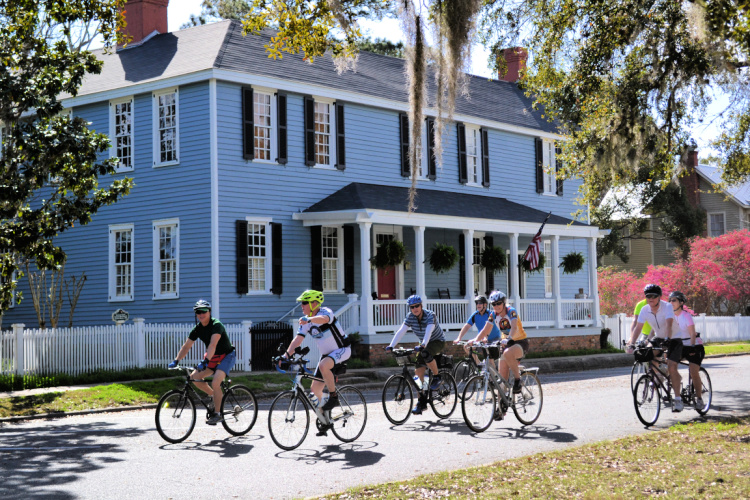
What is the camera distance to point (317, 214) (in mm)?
23031

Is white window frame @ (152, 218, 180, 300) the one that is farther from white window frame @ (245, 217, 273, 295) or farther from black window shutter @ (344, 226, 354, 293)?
black window shutter @ (344, 226, 354, 293)

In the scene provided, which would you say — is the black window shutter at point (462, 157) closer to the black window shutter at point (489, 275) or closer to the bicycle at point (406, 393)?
the black window shutter at point (489, 275)

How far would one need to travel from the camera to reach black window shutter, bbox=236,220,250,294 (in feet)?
72.5

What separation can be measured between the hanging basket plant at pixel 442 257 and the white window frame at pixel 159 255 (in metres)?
7.29

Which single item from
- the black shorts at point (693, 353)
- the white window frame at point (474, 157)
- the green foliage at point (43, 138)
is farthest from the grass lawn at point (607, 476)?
the white window frame at point (474, 157)

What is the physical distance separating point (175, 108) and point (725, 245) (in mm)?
27403

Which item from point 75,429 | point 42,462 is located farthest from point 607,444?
point 75,429

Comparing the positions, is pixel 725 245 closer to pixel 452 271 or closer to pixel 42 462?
pixel 452 271

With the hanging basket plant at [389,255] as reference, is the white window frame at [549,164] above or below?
above

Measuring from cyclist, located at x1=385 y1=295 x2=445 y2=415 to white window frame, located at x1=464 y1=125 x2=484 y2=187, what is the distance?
619 inches

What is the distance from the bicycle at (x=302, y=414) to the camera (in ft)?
34.1

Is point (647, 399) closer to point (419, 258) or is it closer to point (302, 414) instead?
point (302, 414)

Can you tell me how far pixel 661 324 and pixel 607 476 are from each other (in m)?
4.72

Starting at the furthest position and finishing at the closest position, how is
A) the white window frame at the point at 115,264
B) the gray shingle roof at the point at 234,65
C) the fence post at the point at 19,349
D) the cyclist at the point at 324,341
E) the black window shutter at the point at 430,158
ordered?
the black window shutter at the point at 430,158 → the white window frame at the point at 115,264 → the gray shingle roof at the point at 234,65 → the fence post at the point at 19,349 → the cyclist at the point at 324,341
